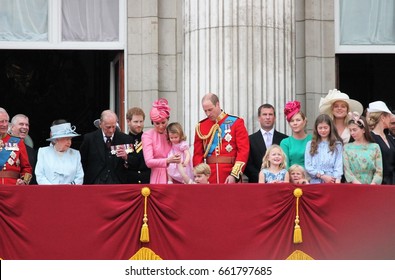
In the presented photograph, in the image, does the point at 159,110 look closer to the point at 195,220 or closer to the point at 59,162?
→ the point at 59,162

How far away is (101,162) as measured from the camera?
17.0 meters

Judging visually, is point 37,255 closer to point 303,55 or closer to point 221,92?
point 221,92

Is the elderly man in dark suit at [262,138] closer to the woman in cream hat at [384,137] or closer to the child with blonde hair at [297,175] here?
the child with blonde hair at [297,175]

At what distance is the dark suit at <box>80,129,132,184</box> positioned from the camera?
1692 centimetres

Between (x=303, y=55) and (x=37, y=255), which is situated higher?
(x=303, y=55)

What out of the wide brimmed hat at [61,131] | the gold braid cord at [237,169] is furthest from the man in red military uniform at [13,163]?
the gold braid cord at [237,169]

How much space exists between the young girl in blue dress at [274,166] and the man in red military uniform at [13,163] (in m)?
3.10

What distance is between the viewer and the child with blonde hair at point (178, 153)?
16.6 meters

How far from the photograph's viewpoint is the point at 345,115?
1714 cm

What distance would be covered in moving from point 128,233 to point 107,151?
170 cm

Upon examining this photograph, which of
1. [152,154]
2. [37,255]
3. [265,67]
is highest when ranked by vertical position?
[265,67]

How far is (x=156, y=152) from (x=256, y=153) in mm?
1398

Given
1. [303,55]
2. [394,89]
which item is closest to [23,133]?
[303,55]

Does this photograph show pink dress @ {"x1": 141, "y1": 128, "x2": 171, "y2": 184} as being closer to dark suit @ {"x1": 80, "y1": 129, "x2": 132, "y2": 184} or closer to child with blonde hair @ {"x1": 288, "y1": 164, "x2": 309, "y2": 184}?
dark suit @ {"x1": 80, "y1": 129, "x2": 132, "y2": 184}
